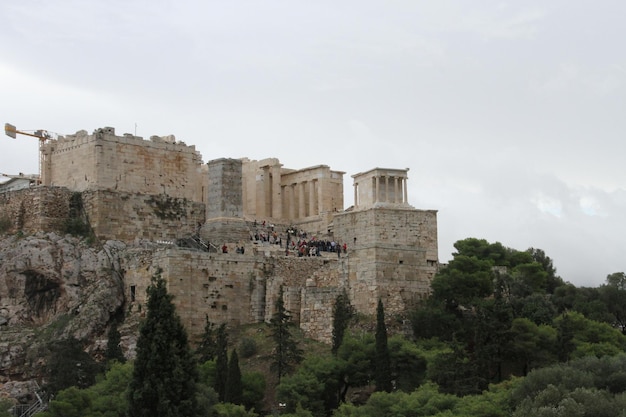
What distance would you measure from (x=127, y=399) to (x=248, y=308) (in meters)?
17.1

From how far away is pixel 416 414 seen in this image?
207 feet

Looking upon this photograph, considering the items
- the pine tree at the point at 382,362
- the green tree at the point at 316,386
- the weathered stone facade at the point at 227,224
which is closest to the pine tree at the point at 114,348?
the weathered stone facade at the point at 227,224

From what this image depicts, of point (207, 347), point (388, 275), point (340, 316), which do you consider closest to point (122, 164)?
point (207, 347)

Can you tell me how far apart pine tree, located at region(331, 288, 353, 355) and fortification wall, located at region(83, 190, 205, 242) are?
12.3 meters

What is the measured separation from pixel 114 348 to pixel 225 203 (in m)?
13.2

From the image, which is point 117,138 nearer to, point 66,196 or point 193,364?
point 66,196

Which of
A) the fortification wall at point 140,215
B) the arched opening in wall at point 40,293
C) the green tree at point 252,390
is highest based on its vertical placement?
the fortification wall at point 140,215

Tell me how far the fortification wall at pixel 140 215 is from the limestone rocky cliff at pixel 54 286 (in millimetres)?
1126

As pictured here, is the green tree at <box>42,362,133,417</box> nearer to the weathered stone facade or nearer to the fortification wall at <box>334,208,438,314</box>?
the weathered stone facade

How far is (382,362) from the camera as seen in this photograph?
67.6 meters

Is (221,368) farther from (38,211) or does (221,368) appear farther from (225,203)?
(38,211)

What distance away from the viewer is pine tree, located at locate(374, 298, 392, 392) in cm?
6750

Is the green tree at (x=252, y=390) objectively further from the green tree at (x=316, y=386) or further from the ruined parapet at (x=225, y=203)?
the ruined parapet at (x=225, y=203)

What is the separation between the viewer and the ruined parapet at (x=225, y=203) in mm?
82250
